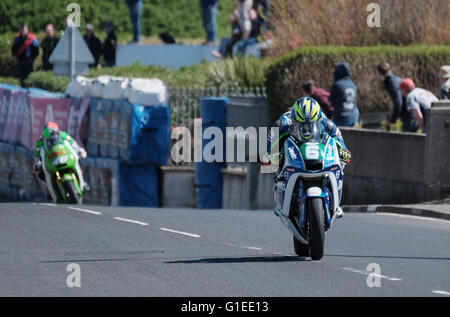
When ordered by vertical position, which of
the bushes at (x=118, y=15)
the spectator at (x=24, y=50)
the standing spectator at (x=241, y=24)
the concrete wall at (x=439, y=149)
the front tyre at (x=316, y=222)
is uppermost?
the bushes at (x=118, y=15)

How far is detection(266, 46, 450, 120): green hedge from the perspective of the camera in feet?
80.0

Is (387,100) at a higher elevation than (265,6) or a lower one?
lower

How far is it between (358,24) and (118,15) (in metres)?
16.9

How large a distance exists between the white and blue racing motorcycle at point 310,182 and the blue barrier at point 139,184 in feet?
44.5

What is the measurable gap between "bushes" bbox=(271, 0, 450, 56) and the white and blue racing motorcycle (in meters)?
14.0

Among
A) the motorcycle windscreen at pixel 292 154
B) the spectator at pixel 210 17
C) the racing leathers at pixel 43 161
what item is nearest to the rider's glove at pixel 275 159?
the motorcycle windscreen at pixel 292 154

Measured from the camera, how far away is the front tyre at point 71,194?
2127cm

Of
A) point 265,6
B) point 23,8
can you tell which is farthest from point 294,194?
point 23,8

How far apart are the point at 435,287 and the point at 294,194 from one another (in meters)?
1.99

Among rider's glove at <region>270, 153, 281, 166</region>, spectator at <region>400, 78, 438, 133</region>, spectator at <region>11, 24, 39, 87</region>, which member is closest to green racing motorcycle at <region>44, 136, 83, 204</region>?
spectator at <region>400, 78, 438, 133</region>

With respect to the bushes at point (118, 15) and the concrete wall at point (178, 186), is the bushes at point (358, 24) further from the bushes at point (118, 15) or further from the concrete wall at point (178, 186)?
the bushes at point (118, 15)

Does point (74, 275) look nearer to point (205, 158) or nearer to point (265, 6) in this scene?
point (205, 158)

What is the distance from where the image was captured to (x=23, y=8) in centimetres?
4203
